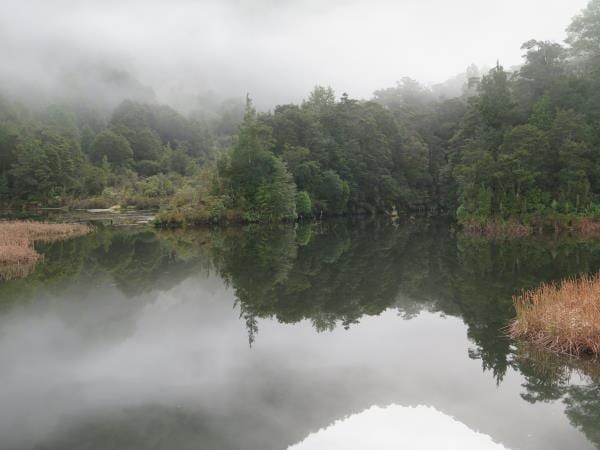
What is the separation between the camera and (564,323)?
31.6 feet

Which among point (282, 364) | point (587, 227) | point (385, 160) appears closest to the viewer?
point (282, 364)

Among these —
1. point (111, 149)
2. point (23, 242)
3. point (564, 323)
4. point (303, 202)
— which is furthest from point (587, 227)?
point (111, 149)

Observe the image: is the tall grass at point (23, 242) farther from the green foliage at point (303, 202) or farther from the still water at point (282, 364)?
the green foliage at point (303, 202)

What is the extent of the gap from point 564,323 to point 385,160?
184 feet

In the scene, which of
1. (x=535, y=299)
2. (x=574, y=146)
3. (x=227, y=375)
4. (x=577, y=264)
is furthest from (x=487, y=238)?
(x=227, y=375)

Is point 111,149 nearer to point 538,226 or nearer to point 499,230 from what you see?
point 499,230

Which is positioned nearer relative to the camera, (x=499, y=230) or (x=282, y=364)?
(x=282, y=364)

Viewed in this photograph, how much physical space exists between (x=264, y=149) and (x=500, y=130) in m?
22.2

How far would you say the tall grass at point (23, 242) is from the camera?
19.4m

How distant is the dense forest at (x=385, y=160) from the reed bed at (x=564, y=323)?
25.9 metres

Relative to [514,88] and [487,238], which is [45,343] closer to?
[487,238]

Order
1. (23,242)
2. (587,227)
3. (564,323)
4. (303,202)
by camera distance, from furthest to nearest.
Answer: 1. (303,202)
2. (587,227)
3. (23,242)
4. (564,323)

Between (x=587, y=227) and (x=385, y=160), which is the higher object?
(x=385, y=160)

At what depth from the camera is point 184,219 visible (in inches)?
1677
